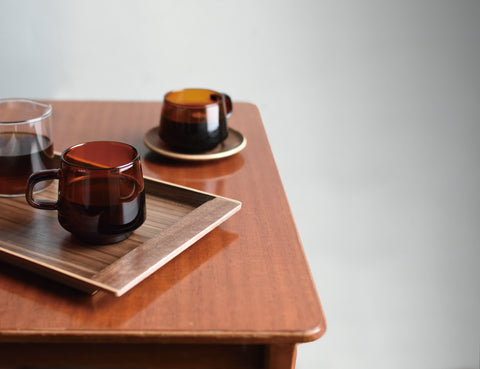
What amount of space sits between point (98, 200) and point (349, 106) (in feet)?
3.67

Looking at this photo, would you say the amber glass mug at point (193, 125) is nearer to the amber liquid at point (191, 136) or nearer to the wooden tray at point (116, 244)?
the amber liquid at point (191, 136)

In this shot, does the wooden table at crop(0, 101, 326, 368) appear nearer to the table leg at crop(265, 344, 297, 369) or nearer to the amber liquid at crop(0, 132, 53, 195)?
the table leg at crop(265, 344, 297, 369)

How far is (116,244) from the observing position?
0.56 m

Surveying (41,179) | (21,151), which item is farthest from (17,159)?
(41,179)

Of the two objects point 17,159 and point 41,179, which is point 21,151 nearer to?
point 17,159

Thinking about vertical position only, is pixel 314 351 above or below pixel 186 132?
below

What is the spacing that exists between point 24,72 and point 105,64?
0.22m

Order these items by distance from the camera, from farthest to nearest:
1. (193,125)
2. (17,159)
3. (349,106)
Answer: (349,106), (193,125), (17,159)

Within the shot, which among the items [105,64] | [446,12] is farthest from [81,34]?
[446,12]

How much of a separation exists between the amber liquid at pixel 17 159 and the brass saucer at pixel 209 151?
0.19 m

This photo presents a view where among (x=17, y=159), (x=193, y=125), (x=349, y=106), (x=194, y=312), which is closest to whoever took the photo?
(x=194, y=312)

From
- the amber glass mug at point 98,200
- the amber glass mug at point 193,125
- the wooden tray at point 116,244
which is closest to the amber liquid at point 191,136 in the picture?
the amber glass mug at point 193,125

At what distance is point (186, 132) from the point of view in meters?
0.79

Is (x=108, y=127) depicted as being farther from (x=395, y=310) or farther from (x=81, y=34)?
(x=395, y=310)
